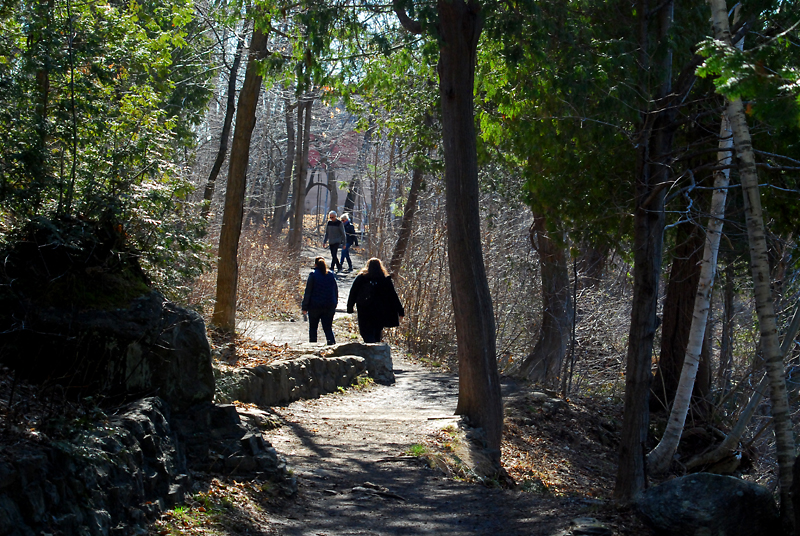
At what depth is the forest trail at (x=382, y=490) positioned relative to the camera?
653 centimetres

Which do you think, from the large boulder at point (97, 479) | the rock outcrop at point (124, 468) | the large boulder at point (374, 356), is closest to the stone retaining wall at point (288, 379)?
the large boulder at point (374, 356)

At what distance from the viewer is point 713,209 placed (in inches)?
402

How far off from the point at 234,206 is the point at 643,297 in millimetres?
7270

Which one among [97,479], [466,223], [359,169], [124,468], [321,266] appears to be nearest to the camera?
[97,479]

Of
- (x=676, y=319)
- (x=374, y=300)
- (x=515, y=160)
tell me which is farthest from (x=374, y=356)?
(x=676, y=319)

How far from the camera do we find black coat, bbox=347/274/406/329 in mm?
14086

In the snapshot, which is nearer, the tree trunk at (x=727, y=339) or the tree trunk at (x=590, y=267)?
the tree trunk at (x=727, y=339)

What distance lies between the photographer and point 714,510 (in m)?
5.73

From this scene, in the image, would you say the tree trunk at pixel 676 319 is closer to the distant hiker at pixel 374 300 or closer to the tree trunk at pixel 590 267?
the tree trunk at pixel 590 267

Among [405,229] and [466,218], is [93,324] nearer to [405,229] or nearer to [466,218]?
[466,218]

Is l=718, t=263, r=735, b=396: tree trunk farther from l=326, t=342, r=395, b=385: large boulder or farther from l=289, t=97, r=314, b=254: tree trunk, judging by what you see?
l=289, t=97, r=314, b=254: tree trunk

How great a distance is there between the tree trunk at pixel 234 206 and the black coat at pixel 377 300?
2386 millimetres

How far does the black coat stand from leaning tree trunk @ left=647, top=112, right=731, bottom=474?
5.17 m

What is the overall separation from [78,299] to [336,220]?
21.2 metres
